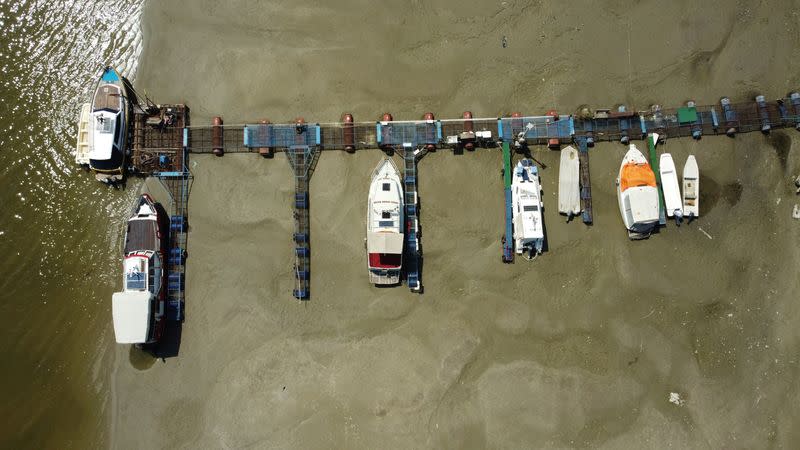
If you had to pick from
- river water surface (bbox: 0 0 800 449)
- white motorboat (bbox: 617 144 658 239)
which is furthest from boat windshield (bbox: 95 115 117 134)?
white motorboat (bbox: 617 144 658 239)

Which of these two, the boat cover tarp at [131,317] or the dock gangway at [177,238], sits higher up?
the dock gangway at [177,238]

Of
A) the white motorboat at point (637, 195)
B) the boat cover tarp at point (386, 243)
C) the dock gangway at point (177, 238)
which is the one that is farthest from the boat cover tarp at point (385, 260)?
the white motorboat at point (637, 195)

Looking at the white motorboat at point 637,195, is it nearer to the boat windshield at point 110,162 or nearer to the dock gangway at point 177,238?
the dock gangway at point 177,238

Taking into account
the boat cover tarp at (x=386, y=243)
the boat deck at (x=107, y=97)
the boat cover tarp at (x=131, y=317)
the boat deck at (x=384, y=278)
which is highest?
the boat deck at (x=107, y=97)

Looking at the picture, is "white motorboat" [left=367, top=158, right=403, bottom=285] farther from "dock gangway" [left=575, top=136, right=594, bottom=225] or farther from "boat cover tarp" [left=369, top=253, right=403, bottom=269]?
"dock gangway" [left=575, top=136, right=594, bottom=225]

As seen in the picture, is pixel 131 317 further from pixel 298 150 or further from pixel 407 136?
pixel 407 136

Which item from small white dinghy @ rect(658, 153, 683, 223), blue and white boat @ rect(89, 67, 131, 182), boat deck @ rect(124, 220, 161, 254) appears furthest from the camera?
small white dinghy @ rect(658, 153, 683, 223)

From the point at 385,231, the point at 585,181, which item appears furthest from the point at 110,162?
the point at 585,181
